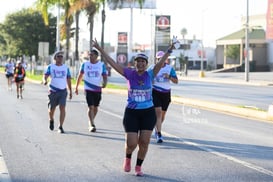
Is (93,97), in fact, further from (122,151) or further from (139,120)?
(139,120)

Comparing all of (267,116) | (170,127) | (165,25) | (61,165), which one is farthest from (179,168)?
(165,25)

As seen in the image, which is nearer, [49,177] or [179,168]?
[49,177]

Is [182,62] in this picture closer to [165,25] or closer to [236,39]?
[236,39]

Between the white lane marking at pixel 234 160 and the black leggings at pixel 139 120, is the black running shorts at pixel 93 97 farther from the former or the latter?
the black leggings at pixel 139 120

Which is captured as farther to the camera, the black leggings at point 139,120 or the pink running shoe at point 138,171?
the black leggings at point 139,120

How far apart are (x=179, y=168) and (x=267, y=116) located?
885cm

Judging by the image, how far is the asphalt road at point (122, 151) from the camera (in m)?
8.61

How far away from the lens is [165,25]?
4916 cm

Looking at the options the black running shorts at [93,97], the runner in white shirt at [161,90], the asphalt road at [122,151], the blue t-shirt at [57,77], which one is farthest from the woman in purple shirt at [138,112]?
the black running shorts at [93,97]

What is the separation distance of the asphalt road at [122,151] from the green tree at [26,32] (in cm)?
5792

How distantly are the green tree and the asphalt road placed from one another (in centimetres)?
5792

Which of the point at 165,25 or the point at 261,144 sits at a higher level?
the point at 165,25

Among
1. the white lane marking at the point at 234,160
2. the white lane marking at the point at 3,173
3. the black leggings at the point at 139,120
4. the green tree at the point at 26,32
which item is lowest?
the white lane marking at the point at 234,160

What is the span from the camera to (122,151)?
35.3 feet
